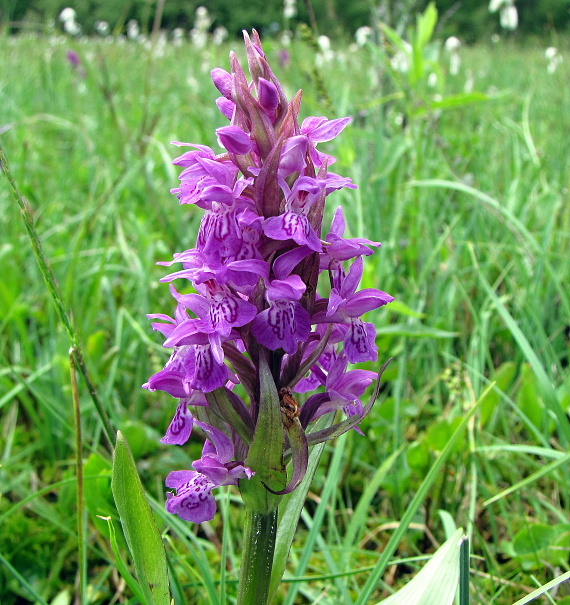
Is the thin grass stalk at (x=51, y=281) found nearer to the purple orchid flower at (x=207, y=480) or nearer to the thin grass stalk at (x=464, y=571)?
the purple orchid flower at (x=207, y=480)

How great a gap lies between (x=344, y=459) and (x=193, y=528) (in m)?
0.54

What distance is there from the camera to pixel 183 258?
111 cm

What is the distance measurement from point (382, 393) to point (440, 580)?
141cm

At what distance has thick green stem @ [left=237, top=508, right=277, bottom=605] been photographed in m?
1.07

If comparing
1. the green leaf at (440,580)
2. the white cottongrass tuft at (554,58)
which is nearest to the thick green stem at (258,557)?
the green leaf at (440,580)

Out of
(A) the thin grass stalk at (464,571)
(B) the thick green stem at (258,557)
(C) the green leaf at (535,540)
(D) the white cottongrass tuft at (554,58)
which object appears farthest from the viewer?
(D) the white cottongrass tuft at (554,58)

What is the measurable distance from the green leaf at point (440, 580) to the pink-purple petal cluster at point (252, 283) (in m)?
0.26

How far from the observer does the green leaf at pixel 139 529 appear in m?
0.94

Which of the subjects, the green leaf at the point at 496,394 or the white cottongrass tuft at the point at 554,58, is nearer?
the green leaf at the point at 496,394

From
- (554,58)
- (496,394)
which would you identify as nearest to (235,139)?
(496,394)

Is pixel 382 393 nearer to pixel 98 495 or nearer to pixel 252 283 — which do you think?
pixel 98 495

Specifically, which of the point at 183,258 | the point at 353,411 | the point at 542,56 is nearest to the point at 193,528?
the point at 353,411

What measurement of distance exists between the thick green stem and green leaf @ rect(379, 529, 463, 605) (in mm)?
247

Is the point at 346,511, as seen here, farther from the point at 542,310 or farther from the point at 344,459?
the point at 542,310
